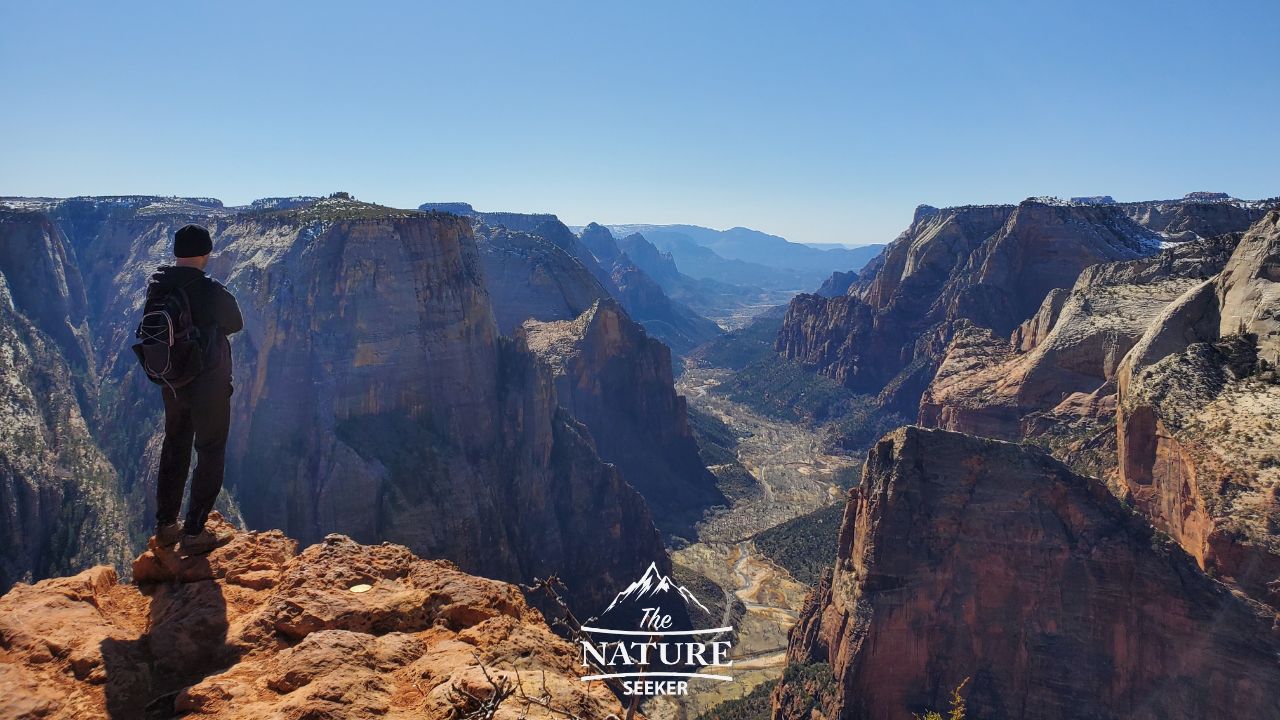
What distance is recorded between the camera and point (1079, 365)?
47.6 meters

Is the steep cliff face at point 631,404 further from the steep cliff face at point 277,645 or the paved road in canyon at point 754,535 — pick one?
the steep cliff face at point 277,645

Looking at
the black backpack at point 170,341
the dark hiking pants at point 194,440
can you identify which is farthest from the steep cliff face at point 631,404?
the black backpack at point 170,341

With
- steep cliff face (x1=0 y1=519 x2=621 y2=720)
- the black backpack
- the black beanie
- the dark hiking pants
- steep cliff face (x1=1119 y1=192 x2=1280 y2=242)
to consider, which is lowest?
steep cliff face (x1=0 y1=519 x2=621 y2=720)

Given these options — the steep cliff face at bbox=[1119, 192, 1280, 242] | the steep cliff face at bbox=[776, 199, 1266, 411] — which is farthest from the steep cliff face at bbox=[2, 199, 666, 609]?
the steep cliff face at bbox=[1119, 192, 1280, 242]

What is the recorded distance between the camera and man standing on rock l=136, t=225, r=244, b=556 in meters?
7.95

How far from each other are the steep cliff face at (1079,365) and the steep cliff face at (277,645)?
126 ft

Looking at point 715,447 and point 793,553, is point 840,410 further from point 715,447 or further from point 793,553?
point 793,553

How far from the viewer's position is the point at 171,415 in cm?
827

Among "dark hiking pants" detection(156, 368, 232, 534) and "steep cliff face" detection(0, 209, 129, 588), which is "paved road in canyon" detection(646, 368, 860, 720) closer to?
"steep cliff face" detection(0, 209, 129, 588)

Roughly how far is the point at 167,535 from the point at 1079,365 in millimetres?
53282

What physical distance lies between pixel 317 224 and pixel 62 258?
4477cm

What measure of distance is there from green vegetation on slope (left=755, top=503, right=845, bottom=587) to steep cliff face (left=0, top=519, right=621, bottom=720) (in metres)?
53.0

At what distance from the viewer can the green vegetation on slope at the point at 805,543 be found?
58.1 m

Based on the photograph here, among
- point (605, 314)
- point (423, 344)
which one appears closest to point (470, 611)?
point (423, 344)
